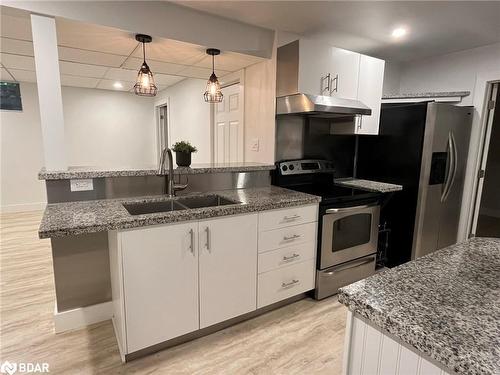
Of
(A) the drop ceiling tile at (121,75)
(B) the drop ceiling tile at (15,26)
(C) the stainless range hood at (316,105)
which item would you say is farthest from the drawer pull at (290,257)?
(A) the drop ceiling tile at (121,75)

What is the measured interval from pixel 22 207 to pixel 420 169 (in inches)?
238

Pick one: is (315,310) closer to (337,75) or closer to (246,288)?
(246,288)

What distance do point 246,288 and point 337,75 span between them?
6.52 ft

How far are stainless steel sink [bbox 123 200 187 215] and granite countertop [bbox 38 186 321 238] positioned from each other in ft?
0.10

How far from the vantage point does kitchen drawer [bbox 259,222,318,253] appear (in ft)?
6.93

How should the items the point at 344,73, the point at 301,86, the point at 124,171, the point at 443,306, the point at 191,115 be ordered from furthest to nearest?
the point at 191,115 < the point at 344,73 < the point at 301,86 < the point at 124,171 < the point at 443,306

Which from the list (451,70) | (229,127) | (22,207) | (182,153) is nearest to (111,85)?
(22,207)

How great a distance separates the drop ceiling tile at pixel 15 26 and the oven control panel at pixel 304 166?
84.3 inches

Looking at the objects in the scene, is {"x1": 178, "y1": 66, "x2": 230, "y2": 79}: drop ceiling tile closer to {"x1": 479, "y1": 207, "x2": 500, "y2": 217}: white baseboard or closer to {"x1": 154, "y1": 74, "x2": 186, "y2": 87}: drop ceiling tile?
{"x1": 154, "y1": 74, "x2": 186, "y2": 87}: drop ceiling tile

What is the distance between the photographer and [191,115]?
14.6 ft

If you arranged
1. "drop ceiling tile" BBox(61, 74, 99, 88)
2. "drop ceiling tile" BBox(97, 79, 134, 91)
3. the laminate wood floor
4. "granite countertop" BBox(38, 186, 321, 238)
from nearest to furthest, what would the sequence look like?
"granite countertop" BBox(38, 186, 321, 238), the laminate wood floor, "drop ceiling tile" BBox(61, 74, 99, 88), "drop ceiling tile" BBox(97, 79, 134, 91)

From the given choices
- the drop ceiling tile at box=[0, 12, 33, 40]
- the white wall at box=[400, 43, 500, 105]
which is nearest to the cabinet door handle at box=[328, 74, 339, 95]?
the white wall at box=[400, 43, 500, 105]

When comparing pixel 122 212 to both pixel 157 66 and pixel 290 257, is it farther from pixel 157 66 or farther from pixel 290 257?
pixel 157 66

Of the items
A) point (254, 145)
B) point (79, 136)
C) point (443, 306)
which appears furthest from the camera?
point (79, 136)
